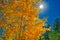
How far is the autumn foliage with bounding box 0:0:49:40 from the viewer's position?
60.6 feet

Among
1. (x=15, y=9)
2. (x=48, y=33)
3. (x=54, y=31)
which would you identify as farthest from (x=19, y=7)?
(x=48, y=33)

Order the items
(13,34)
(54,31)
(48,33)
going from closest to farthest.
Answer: (13,34) < (54,31) < (48,33)

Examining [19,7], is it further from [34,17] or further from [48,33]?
[48,33]

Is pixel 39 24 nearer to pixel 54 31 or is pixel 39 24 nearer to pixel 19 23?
pixel 19 23

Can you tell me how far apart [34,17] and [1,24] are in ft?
7.54

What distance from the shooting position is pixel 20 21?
18672mm

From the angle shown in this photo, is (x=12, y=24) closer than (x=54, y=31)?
Yes

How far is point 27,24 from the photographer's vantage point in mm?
A: 18609

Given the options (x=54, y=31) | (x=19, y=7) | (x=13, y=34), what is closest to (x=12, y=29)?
(x=13, y=34)

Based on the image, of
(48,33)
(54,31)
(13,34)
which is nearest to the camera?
(13,34)

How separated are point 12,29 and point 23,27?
757mm

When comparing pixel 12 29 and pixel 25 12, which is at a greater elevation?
pixel 25 12

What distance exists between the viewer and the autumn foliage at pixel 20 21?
18.5 m

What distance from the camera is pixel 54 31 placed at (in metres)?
36.6
